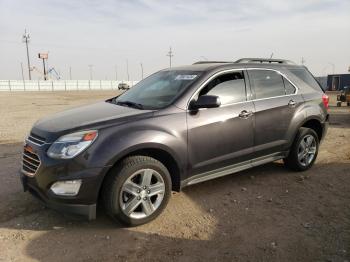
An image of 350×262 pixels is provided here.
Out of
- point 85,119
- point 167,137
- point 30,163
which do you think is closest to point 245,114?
point 167,137

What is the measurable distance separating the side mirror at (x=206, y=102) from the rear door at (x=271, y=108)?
898 mm

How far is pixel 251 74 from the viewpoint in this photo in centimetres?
528

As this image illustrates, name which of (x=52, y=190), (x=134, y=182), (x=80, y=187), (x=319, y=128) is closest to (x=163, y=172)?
(x=134, y=182)

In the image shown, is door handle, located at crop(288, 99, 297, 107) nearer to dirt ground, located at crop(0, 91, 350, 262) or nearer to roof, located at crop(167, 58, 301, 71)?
roof, located at crop(167, 58, 301, 71)

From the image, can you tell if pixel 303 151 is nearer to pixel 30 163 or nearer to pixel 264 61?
pixel 264 61

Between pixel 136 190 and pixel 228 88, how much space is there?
192cm

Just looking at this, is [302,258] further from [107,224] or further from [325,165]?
[325,165]

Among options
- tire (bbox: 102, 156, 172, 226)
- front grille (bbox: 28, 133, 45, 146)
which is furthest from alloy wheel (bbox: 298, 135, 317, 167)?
front grille (bbox: 28, 133, 45, 146)

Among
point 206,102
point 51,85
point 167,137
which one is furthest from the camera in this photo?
point 51,85

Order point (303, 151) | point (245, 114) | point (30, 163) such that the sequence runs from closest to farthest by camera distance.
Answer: point (30, 163)
point (245, 114)
point (303, 151)

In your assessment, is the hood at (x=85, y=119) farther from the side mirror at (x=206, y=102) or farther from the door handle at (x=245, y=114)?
the door handle at (x=245, y=114)

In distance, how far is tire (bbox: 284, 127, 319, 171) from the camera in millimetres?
5801

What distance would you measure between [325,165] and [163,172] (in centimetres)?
355

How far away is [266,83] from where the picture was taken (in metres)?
5.46
